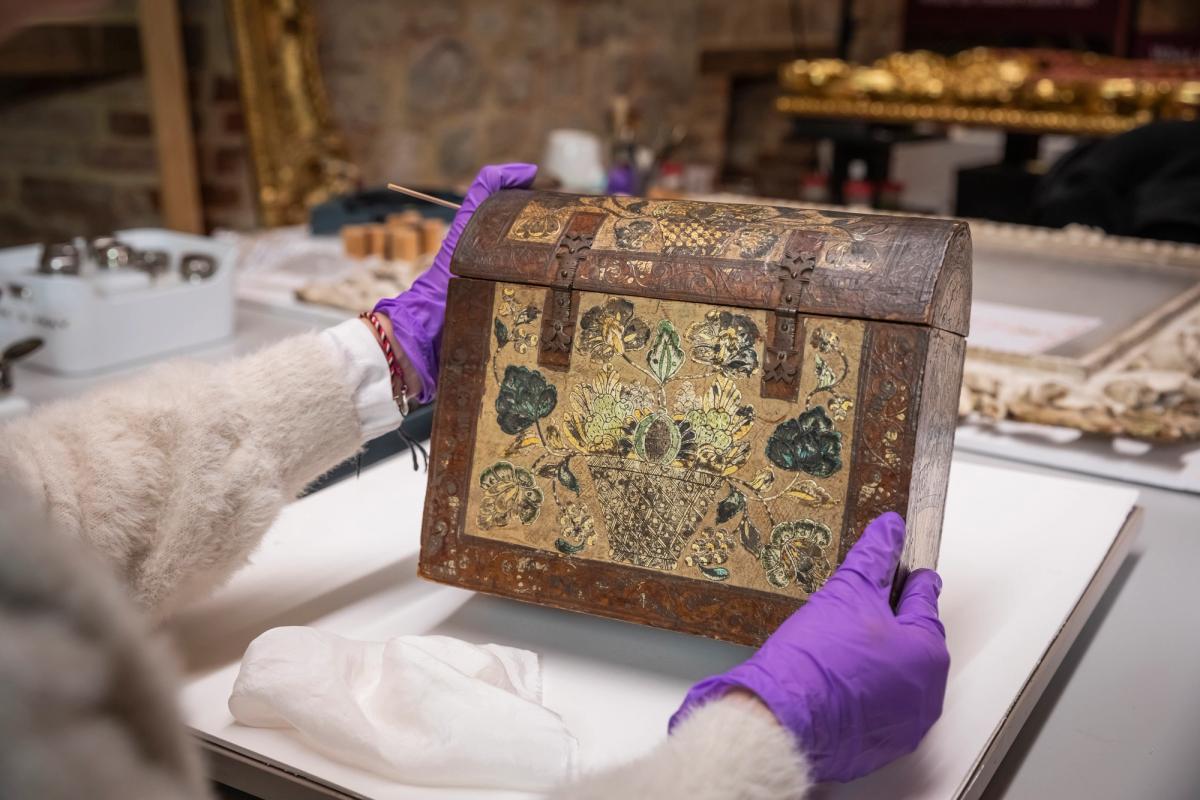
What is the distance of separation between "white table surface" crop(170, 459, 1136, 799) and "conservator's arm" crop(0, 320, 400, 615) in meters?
0.10

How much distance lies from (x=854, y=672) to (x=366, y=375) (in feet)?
1.70

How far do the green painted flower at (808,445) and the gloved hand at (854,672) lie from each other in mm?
60

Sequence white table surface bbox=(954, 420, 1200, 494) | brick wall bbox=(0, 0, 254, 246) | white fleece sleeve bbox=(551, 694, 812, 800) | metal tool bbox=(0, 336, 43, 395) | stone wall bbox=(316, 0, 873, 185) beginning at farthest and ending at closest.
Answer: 1. stone wall bbox=(316, 0, 873, 185)
2. brick wall bbox=(0, 0, 254, 246)
3. metal tool bbox=(0, 336, 43, 395)
4. white table surface bbox=(954, 420, 1200, 494)
5. white fleece sleeve bbox=(551, 694, 812, 800)

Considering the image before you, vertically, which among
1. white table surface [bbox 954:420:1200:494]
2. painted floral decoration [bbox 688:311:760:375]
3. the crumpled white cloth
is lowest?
white table surface [bbox 954:420:1200:494]

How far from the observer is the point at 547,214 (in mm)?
950

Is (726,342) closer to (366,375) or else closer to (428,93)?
(366,375)

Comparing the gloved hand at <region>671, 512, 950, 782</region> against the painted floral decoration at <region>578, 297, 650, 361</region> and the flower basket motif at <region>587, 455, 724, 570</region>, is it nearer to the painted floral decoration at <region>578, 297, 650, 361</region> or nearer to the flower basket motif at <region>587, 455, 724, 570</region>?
the flower basket motif at <region>587, 455, 724, 570</region>

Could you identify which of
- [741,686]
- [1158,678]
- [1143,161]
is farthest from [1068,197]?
[741,686]

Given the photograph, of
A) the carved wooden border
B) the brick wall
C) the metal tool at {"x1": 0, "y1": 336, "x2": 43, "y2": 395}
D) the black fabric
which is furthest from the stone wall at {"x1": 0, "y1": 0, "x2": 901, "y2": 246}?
the carved wooden border

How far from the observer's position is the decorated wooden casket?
81 cm

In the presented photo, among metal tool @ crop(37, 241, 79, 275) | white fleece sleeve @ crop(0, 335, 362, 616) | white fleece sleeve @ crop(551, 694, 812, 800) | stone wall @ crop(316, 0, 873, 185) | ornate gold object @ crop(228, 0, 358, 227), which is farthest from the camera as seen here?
stone wall @ crop(316, 0, 873, 185)

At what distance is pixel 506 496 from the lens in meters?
0.91

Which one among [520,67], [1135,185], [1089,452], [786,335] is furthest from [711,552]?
[520,67]

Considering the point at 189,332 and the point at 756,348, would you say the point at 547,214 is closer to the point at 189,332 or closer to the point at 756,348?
the point at 756,348
